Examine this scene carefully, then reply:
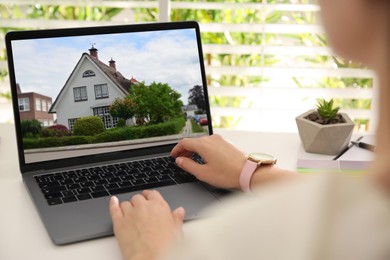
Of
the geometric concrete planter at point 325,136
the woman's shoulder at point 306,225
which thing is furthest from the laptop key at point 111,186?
the woman's shoulder at point 306,225

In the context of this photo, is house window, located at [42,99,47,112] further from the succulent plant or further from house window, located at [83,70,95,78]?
the succulent plant

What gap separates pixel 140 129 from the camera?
129 cm

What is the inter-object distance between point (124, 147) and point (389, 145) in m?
0.89

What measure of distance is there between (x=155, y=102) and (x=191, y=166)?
8.3 inches

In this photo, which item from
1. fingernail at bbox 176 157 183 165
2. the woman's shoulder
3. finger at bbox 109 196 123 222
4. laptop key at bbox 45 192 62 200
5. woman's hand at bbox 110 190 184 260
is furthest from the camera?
fingernail at bbox 176 157 183 165

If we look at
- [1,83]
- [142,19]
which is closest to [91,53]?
[1,83]

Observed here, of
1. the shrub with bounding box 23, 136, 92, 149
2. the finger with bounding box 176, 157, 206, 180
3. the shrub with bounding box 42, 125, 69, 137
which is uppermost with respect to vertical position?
the shrub with bounding box 42, 125, 69, 137

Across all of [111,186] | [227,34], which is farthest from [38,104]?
[227,34]

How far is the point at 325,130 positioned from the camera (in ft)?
4.30

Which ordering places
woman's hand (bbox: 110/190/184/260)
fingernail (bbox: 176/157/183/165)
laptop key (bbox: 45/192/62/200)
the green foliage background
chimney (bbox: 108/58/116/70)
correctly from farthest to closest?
1. the green foliage background
2. chimney (bbox: 108/58/116/70)
3. fingernail (bbox: 176/157/183/165)
4. laptop key (bbox: 45/192/62/200)
5. woman's hand (bbox: 110/190/184/260)

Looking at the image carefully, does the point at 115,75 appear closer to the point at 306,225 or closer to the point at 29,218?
the point at 29,218

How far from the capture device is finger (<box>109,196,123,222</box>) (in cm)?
96

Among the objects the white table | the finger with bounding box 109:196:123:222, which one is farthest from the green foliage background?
Result: the finger with bounding box 109:196:123:222

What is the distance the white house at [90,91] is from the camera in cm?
122
